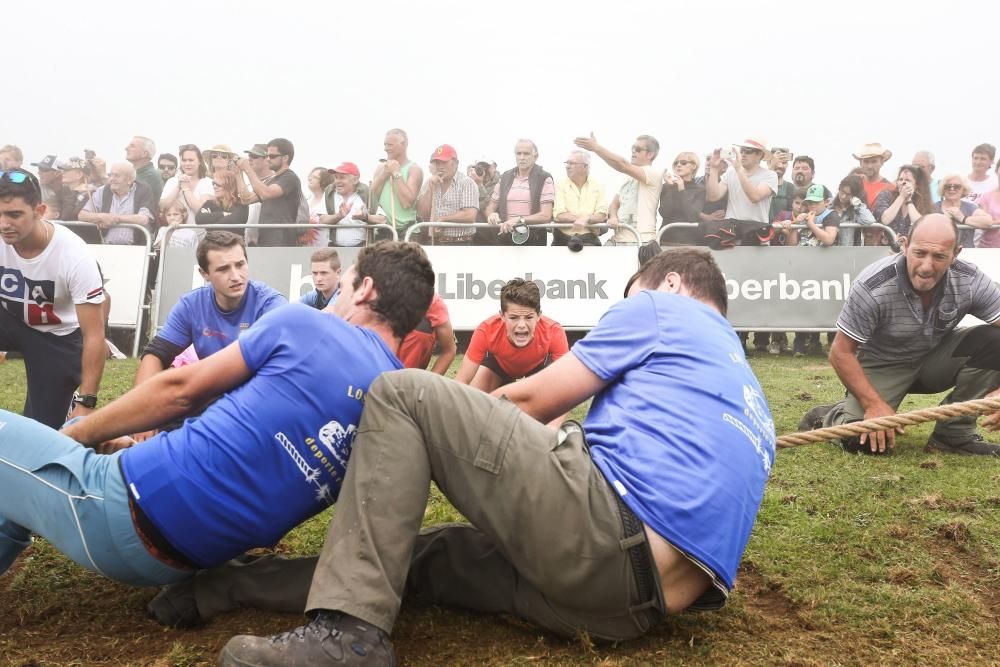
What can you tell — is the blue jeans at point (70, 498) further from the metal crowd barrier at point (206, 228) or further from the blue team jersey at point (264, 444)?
the metal crowd barrier at point (206, 228)

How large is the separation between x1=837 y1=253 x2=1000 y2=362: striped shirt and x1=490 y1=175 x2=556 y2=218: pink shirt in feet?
20.3

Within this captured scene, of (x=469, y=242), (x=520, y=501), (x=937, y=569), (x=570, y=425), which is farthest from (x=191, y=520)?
(x=469, y=242)

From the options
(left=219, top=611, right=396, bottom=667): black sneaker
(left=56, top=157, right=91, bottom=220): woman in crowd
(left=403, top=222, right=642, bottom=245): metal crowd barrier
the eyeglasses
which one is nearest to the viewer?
(left=219, top=611, right=396, bottom=667): black sneaker

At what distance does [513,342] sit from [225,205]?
23.3ft

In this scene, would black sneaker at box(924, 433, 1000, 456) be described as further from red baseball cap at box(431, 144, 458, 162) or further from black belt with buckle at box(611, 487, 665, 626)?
red baseball cap at box(431, 144, 458, 162)

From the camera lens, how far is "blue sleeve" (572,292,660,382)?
289cm

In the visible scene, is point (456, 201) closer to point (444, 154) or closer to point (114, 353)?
point (444, 154)

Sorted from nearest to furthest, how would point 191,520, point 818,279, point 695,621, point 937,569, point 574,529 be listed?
point 574,529, point 191,520, point 695,621, point 937,569, point 818,279

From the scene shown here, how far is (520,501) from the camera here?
2.59 meters

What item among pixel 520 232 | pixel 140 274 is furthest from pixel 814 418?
pixel 140 274

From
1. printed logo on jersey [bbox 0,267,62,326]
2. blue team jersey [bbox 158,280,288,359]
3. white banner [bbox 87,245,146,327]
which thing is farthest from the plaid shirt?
printed logo on jersey [bbox 0,267,62,326]

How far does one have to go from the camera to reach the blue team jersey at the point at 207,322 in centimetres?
577

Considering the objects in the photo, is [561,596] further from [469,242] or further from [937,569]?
[469,242]

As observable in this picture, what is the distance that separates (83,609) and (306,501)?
1.08m
